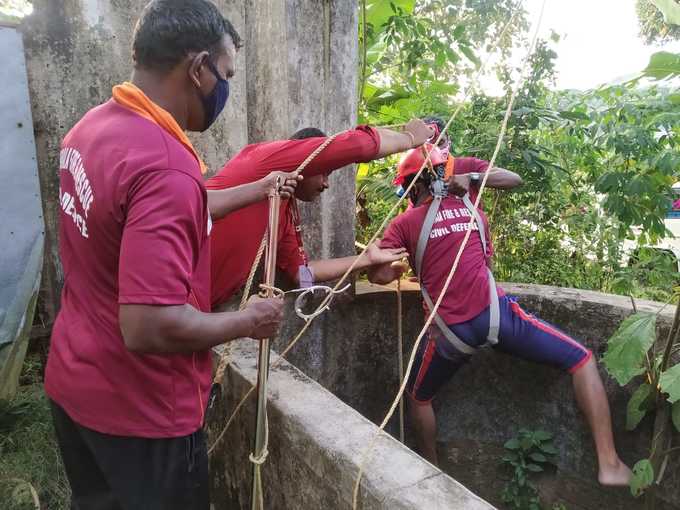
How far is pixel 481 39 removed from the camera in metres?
4.87

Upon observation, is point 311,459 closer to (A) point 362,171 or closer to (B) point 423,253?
(B) point 423,253

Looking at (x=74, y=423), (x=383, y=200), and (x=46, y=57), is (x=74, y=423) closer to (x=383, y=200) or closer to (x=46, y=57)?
(x=46, y=57)

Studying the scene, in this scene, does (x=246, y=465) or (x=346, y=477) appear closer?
(x=346, y=477)

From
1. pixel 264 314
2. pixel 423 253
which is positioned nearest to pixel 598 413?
pixel 423 253

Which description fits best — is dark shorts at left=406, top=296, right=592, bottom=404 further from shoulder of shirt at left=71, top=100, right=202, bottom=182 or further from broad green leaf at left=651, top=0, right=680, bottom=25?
shoulder of shirt at left=71, top=100, right=202, bottom=182

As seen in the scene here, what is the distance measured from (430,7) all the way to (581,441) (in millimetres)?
4809

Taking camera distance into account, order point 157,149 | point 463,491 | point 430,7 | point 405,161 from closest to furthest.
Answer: point 157,149 < point 463,491 < point 405,161 < point 430,7

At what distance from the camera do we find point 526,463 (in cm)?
357

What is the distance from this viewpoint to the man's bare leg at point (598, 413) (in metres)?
3.00

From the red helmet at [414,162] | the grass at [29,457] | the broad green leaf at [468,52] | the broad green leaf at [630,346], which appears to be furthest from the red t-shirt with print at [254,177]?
the broad green leaf at [468,52]

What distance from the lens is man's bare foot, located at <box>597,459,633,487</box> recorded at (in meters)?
2.91

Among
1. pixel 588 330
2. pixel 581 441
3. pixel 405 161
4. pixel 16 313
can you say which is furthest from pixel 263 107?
pixel 581 441

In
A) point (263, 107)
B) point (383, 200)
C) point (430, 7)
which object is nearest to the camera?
point (263, 107)

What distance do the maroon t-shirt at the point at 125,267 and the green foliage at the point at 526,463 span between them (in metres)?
2.73
